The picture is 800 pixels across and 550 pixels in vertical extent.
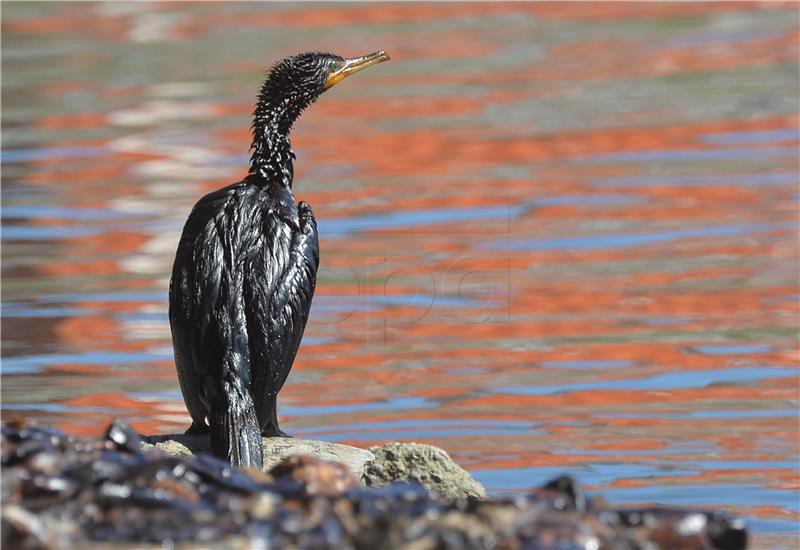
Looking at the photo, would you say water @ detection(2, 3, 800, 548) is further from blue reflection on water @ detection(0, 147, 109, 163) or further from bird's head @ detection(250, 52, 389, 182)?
bird's head @ detection(250, 52, 389, 182)

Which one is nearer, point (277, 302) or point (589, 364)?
point (277, 302)

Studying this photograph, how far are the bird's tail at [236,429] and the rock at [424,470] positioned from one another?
0.55 metres

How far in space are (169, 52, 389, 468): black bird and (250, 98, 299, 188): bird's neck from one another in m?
0.12

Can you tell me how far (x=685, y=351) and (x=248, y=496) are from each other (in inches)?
267

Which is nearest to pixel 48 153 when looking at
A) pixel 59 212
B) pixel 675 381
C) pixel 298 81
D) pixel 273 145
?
pixel 59 212

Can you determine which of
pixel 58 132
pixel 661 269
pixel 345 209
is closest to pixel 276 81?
pixel 661 269

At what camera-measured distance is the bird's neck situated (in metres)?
8.00

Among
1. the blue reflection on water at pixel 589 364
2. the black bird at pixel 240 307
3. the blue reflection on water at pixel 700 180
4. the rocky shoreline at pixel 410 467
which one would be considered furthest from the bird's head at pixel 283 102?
the blue reflection on water at pixel 700 180

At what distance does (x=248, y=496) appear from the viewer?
504 centimetres

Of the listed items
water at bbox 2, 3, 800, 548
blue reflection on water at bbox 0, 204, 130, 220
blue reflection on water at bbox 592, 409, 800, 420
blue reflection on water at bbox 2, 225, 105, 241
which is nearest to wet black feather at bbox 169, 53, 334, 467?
water at bbox 2, 3, 800, 548

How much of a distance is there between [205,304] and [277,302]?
0.32 metres

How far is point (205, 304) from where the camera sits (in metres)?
7.31

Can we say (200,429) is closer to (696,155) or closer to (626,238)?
(626,238)

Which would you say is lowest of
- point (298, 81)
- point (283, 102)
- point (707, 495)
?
point (707, 495)
